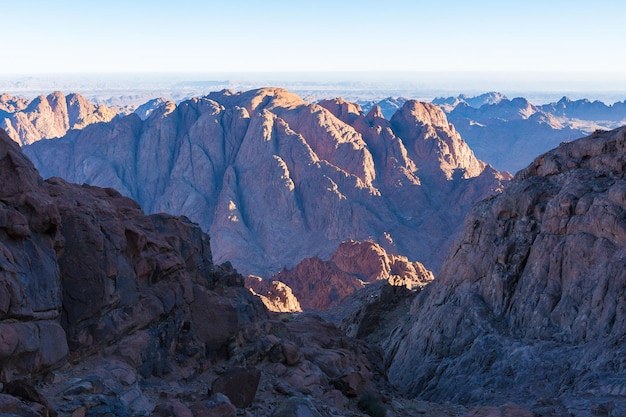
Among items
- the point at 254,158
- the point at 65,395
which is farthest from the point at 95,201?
the point at 254,158

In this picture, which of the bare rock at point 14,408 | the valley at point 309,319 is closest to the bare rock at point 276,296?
the valley at point 309,319

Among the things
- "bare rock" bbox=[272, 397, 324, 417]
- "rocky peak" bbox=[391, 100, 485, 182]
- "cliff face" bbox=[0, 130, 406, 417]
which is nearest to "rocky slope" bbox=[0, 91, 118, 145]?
"rocky peak" bbox=[391, 100, 485, 182]

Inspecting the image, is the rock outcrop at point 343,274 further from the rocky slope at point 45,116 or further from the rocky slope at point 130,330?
the rocky slope at point 45,116

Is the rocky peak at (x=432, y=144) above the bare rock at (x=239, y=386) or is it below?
below

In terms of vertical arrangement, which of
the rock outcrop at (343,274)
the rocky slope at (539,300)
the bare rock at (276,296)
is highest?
the rocky slope at (539,300)

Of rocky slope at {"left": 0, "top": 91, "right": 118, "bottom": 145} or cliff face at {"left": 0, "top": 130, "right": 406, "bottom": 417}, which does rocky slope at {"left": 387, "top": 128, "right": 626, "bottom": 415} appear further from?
rocky slope at {"left": 0, "top": 91, "right": 118, "bottom": 145}
